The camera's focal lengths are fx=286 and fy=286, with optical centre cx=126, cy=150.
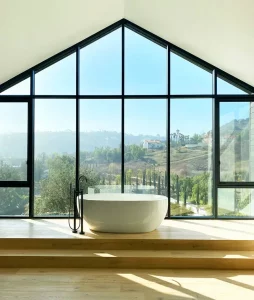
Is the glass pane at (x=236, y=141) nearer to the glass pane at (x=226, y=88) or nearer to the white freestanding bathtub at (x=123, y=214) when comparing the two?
the glass pane at (x=226, y=88)

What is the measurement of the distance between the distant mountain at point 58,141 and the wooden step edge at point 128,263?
7.15 ft

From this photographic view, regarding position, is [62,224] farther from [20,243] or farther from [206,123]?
[206,123]

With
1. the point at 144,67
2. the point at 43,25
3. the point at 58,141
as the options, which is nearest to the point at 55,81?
the point at 58,141

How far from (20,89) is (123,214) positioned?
9.67ft

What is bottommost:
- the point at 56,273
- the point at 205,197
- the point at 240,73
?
the point at 56,273

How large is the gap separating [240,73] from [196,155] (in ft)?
5.12

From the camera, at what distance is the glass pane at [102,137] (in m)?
5.12

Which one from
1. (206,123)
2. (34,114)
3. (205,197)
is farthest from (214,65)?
(34,114)

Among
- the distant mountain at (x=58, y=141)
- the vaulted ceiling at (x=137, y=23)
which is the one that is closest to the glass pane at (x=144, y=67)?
the vaulted ceiling at (x=137, y=23)

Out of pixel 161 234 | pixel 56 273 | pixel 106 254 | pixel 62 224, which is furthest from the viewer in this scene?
pixel 62 224

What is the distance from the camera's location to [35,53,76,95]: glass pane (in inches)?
201

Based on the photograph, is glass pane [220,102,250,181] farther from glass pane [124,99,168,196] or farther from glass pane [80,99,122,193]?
glass pane [80,99,122,193]

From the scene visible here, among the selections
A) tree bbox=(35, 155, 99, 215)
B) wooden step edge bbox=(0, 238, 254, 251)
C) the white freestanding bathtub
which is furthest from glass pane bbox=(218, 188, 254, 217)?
tree bbox=(35, 155, 99, 215)

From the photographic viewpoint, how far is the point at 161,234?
3910 mm
